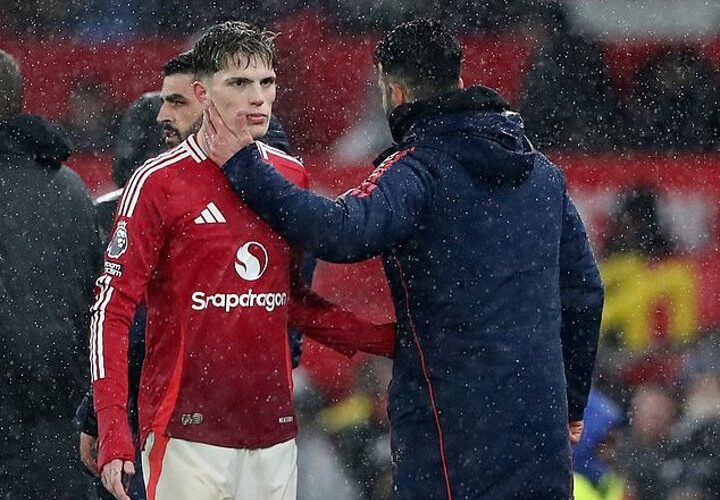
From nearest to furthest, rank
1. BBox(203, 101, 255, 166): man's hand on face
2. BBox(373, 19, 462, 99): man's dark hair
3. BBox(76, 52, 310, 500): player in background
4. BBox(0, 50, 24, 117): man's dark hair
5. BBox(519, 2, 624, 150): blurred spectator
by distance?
BBox(203, 101, 255, 166): man's hand on face → BBox(373, 19, 462, 99): man's dark hair → BBox(76, 52, 310, 500): player in background → BBox(0, 50, 24, 117): man's dark hair → BBox(519, 2, 624, 150): blurred spectator

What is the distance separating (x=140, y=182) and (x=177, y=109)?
3.39ft

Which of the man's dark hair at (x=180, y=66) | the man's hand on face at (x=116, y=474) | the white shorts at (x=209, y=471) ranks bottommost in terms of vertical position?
the white shorts at (x=209, y=471)

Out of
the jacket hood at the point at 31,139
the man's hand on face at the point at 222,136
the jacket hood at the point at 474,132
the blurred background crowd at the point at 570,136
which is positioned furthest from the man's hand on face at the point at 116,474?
the blurred background crowd at the point at 570,136

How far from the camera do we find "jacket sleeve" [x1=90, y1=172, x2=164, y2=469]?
3.94 metres

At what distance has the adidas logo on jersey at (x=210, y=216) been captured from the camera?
4008 mm

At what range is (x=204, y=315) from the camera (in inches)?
157

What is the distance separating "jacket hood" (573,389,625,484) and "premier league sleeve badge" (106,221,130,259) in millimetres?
3050

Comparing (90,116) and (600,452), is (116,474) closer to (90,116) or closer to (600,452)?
(90,116)

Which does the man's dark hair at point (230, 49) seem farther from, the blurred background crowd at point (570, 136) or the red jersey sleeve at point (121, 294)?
the blurred background crowd at point (570, 136)

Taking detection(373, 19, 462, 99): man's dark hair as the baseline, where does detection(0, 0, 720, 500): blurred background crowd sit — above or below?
below

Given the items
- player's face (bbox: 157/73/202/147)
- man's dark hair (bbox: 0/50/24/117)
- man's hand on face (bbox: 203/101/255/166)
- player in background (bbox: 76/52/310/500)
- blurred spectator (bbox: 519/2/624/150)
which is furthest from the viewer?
blurred spectator (bbox: 519/2/624/150)

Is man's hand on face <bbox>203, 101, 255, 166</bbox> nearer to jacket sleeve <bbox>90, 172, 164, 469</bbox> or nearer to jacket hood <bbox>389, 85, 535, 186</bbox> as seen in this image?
jacket sleeve <bbox>90, 172, 164, 469</bbox>

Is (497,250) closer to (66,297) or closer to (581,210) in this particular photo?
(66,297)

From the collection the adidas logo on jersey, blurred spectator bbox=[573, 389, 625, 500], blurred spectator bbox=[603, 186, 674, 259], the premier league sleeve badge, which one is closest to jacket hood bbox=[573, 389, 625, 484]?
blurred spectator bbox=[573, 389, 625, 500]
